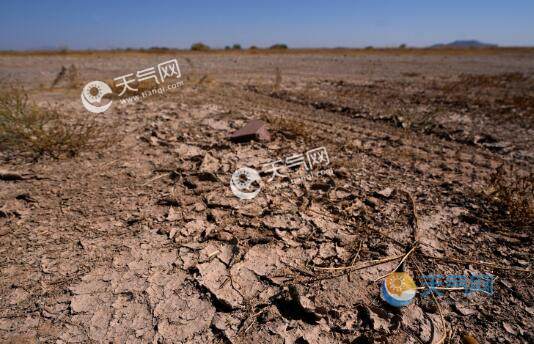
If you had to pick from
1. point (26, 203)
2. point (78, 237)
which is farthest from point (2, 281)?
point (26, 203)

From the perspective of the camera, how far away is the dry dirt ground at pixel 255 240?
1.42 metres

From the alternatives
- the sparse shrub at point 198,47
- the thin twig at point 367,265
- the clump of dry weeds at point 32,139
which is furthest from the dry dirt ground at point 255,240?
the sparse shrub at point 198,47

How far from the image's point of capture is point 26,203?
2207 millimetres

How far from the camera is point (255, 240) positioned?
192 centimetres

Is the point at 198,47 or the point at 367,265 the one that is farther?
the point at 198,47

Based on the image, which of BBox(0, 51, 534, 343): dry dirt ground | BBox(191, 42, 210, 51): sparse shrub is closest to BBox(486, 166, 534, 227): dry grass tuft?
BBox(0, 51, 534, 343): dry dirt ground

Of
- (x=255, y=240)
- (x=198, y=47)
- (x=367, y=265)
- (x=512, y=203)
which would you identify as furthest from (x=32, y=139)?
(x=198, y=47)

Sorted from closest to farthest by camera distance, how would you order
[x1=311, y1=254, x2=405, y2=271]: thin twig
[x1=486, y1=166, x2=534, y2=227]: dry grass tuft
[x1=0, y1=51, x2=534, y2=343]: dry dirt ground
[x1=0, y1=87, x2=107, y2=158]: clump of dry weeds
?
[x1=0, y1=51, x2=534, y2=343]: dry dirt ground < [x1=311, y1=254, x2=405, y2=271]: thin twig < [x1=486, y1=166, x2=534, y2=227]: dry grass tuft < [x1=0, y1=87, x2=107, y2=158]: clump of dry weeds

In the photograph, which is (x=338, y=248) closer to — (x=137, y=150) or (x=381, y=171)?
(x=381, y=171)

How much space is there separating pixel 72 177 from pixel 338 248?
220 centimetres

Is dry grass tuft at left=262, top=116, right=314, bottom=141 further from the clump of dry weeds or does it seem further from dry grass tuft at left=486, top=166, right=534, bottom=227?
the clump of dry weeds

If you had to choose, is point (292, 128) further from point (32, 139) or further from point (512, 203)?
point (32, 139)

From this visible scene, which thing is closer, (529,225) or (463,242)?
(463,242)

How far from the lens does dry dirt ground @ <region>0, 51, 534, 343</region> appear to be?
56.0 inches
